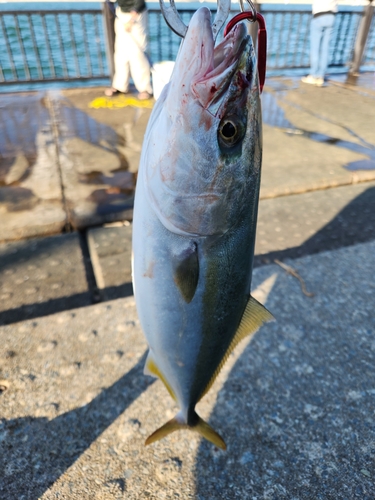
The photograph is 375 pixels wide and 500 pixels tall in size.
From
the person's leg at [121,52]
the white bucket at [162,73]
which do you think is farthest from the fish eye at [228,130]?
the person's leg at [121,52]

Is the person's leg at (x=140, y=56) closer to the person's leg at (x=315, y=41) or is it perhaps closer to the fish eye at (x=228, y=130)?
the person's leg at (x=315, y=41)

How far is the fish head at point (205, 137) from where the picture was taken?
1.07 meters

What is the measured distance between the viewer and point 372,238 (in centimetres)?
352

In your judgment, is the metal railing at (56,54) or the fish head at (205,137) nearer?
the fish head at (205,137)

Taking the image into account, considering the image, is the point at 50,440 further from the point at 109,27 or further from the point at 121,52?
the point at 109,27

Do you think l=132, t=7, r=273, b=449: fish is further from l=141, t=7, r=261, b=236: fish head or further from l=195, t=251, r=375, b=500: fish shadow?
l=195, t=251, r=375, b=500: fish shadow

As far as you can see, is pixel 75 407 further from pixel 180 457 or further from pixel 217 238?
pixel 217 238

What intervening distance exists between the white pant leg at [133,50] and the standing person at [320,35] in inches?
157

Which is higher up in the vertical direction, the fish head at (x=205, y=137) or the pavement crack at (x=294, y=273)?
the fish head at (x=205, y=137)

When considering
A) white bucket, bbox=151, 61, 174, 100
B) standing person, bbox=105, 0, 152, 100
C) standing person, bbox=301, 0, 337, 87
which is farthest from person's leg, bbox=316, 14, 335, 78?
A: white bucket, bbox=151, 61, 174, 100

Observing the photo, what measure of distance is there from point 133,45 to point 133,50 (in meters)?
0.10

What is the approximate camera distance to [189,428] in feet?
5.61

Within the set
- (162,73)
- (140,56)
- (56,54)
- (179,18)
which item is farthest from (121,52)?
(56,54)

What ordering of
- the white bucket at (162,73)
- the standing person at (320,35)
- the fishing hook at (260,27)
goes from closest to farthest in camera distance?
the fishing hook at (260,27) < the white bucket at (162,73) < the standing person at (320,35)
